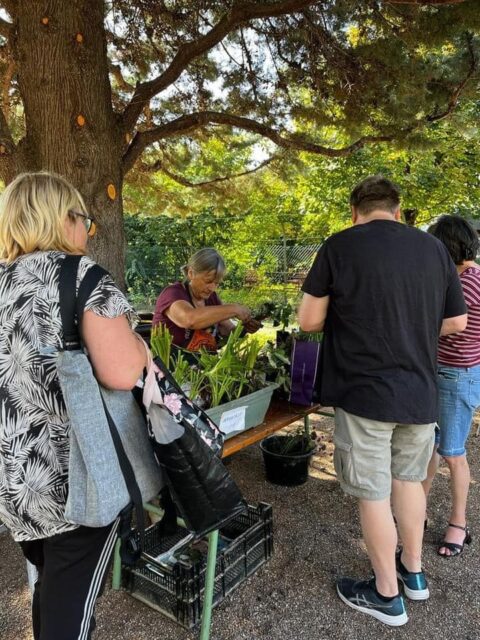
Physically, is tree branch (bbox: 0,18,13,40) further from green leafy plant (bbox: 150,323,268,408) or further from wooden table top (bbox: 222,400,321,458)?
wooden table top (bbox: 222,400,321,458)

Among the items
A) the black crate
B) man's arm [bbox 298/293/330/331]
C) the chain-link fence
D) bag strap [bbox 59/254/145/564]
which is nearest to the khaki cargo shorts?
man's arm [bbox 298/293/330/331]

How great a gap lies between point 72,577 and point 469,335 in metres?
1.87

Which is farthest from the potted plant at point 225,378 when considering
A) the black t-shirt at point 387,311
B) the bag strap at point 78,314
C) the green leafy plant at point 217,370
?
the bag strap at point 78,314

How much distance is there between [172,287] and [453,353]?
5.02ft

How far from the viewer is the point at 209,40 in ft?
9.40

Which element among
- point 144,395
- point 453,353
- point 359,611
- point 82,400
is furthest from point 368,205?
point 359,611

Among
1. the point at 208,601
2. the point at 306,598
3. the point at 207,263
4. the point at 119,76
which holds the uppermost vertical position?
the point at 119,76

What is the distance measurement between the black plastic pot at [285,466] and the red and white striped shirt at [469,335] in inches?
46.0

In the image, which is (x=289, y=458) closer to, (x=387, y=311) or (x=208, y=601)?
(x=208, y=601)

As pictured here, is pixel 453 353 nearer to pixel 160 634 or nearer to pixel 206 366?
pixel 206 366

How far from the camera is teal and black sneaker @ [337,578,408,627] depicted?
1.92 m

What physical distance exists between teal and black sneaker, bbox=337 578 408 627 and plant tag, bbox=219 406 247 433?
0.84 meters

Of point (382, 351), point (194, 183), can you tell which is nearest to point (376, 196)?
point (382, 351)

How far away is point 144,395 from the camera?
49.5 inches
